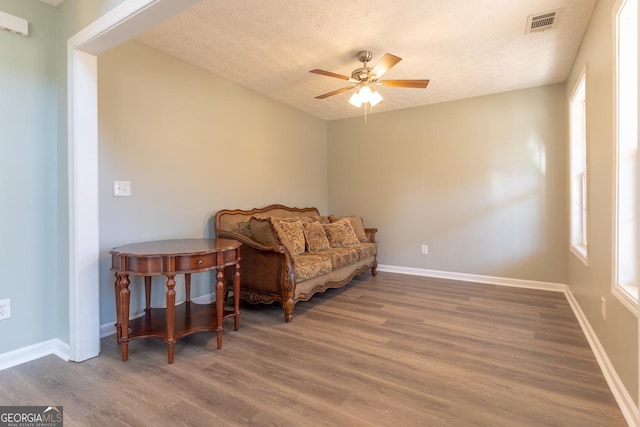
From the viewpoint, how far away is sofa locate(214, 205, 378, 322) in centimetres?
282

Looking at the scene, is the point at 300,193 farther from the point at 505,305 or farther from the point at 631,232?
the point at 631,232

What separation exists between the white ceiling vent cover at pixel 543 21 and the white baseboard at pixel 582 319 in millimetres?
2341

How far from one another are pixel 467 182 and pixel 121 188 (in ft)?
13.1

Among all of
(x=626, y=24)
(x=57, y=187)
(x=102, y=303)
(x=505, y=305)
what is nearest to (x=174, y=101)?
(x=57, y=187)

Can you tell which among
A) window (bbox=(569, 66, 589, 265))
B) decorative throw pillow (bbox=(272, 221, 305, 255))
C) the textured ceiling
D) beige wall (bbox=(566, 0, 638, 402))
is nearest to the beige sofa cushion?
decorative throw pillow (bbox=(272, 221, 305, 255))

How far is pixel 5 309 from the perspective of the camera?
1966 mm

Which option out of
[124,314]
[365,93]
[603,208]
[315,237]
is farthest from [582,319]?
[124,314]

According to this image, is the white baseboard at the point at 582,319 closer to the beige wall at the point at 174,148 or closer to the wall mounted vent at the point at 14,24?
the beige wall at the point at 174,148

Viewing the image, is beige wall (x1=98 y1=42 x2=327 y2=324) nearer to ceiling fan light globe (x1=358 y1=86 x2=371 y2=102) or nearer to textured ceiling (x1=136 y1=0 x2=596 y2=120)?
textured ceiling (x1=136 y1=0 x2=596 y2=120)

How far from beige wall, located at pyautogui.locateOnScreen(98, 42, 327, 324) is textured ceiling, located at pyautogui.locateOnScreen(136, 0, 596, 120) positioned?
284 millimetres

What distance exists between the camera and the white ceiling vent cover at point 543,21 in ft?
7.43

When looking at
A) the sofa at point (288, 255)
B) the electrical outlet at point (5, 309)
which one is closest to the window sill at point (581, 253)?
the sofa at point (288, 255)

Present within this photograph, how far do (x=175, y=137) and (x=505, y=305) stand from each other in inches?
146

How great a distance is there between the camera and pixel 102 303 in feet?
7.99
